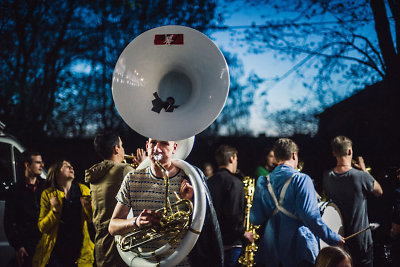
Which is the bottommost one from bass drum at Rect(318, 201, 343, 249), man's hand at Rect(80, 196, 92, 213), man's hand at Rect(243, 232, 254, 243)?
man's hand at Rect(243, 232, 254, 243)

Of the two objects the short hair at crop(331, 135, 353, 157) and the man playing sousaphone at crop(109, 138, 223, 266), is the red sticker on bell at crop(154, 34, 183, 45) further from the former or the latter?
the short hair at crop(331, 135, 353, 157)

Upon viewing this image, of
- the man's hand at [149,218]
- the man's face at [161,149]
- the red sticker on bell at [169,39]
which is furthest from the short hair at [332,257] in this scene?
the red sticker on bell at [169,39]

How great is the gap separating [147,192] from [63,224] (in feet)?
5.69

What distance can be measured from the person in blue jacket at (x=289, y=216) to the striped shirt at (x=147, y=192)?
48.4 inches

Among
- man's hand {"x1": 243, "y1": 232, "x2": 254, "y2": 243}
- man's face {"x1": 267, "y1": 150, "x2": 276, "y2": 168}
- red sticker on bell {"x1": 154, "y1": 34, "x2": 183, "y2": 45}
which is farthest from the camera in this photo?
man's face {"x1": 267, "y1": 150, "x2": 276, "y2": 168}

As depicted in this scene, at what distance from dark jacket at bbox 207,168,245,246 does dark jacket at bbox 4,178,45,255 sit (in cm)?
196

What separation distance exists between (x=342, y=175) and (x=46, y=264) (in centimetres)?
340

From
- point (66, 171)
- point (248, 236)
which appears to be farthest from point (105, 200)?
point (248, 236)

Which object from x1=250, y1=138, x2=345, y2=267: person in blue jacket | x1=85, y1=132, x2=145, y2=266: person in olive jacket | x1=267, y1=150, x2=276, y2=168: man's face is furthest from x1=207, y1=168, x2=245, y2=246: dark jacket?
x1=267, y1=150, x2=276, y2=168: man's face

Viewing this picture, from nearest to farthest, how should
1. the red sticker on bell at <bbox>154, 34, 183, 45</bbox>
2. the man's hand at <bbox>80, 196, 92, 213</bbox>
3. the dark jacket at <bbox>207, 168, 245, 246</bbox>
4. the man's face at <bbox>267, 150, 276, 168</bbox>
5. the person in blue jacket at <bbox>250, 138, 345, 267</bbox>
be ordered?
the red sticker on bell at <bbox>154, 34, 183, 45</bbox>, the person in blue jacket at <bbox>250, 138, 345, 267</bbox>, the man's hand at <bbox>80, 196, 92, 213</bbox>, the dark jacket at <bbox>207, 168, 245, 246</bbox>, the man's face at <bbox>267, 150, 276, 168</bbox>

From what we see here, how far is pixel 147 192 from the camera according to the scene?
2512 mm

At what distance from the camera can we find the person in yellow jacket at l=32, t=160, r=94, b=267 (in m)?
3.72

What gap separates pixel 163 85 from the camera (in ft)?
7.91

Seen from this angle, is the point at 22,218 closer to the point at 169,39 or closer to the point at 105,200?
the point at 105,200
